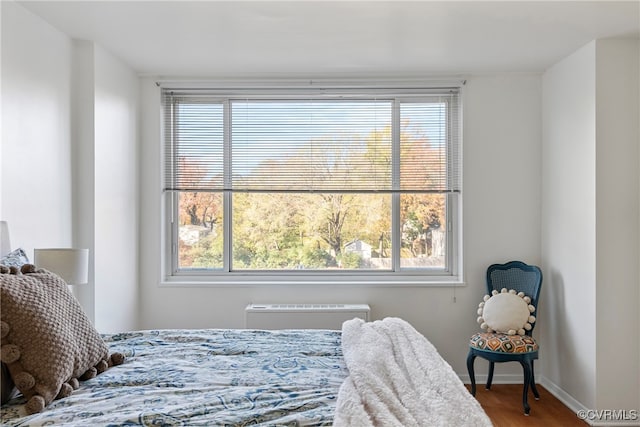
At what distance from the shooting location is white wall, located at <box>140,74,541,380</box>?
167 inches

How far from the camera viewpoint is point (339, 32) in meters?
3.23

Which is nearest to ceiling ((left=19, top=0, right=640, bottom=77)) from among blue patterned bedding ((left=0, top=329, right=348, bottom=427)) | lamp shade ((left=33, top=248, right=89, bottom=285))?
lamp shade ((left=33, top=248, right=89, bottom=285))

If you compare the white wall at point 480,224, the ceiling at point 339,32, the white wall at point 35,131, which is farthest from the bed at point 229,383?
the white wall at point 480,224

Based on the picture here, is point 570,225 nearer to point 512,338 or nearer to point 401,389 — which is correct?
point 512,338

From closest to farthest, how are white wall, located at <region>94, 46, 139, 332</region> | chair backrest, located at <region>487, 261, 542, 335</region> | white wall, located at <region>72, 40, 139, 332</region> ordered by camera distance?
1. white wall, located at <region>72, 40, 139, 332</region>
2. white wall, located at <region>94, 46, 139, 332</region>
3. chair backrest, located at <region>487, 261, 542, 335</region>

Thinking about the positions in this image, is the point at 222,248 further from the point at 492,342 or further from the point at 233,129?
the point at 492,342

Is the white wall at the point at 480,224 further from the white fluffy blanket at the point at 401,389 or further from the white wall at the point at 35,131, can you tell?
the white fluffy blanket at the point at 401,389

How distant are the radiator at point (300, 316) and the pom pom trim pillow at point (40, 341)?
209 centimetres

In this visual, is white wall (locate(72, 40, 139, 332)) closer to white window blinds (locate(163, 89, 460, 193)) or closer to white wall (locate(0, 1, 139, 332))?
white wall (locate(0, 1, 139, 332))

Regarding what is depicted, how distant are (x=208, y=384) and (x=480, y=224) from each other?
291 cm

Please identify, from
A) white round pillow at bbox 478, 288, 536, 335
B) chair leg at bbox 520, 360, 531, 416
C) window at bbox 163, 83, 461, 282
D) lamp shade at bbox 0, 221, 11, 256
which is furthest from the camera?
window at bbox 163, 83, 461, 282

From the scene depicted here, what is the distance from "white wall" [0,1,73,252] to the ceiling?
159 millimetres

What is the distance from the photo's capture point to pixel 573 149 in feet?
12.1

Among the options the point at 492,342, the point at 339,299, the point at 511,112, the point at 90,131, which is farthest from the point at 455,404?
the point at 511,112
